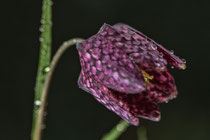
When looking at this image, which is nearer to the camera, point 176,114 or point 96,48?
point 96,48

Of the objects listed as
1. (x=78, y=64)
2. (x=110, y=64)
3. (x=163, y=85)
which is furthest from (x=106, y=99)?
(x=78, y=64)

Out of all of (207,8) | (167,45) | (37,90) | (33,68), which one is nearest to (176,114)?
(167,45)

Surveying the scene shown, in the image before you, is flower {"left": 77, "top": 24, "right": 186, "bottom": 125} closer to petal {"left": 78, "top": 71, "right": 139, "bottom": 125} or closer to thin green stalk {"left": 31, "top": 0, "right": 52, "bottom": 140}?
petal {"left": 78, "top": 71, "right": 139, "bottom": 125}

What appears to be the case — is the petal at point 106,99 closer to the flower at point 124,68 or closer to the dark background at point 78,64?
the flower at point 124,68

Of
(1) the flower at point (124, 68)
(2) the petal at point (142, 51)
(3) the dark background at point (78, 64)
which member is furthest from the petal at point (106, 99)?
(3) the dark background at point (78, 64)

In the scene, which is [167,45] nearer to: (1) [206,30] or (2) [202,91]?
(1) [206,30]

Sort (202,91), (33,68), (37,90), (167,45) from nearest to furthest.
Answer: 1. (37,90)
2. (33,68)
3. (167,45)
4. (202,91)

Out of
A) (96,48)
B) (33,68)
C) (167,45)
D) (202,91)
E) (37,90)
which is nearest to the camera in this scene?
(96,48)
